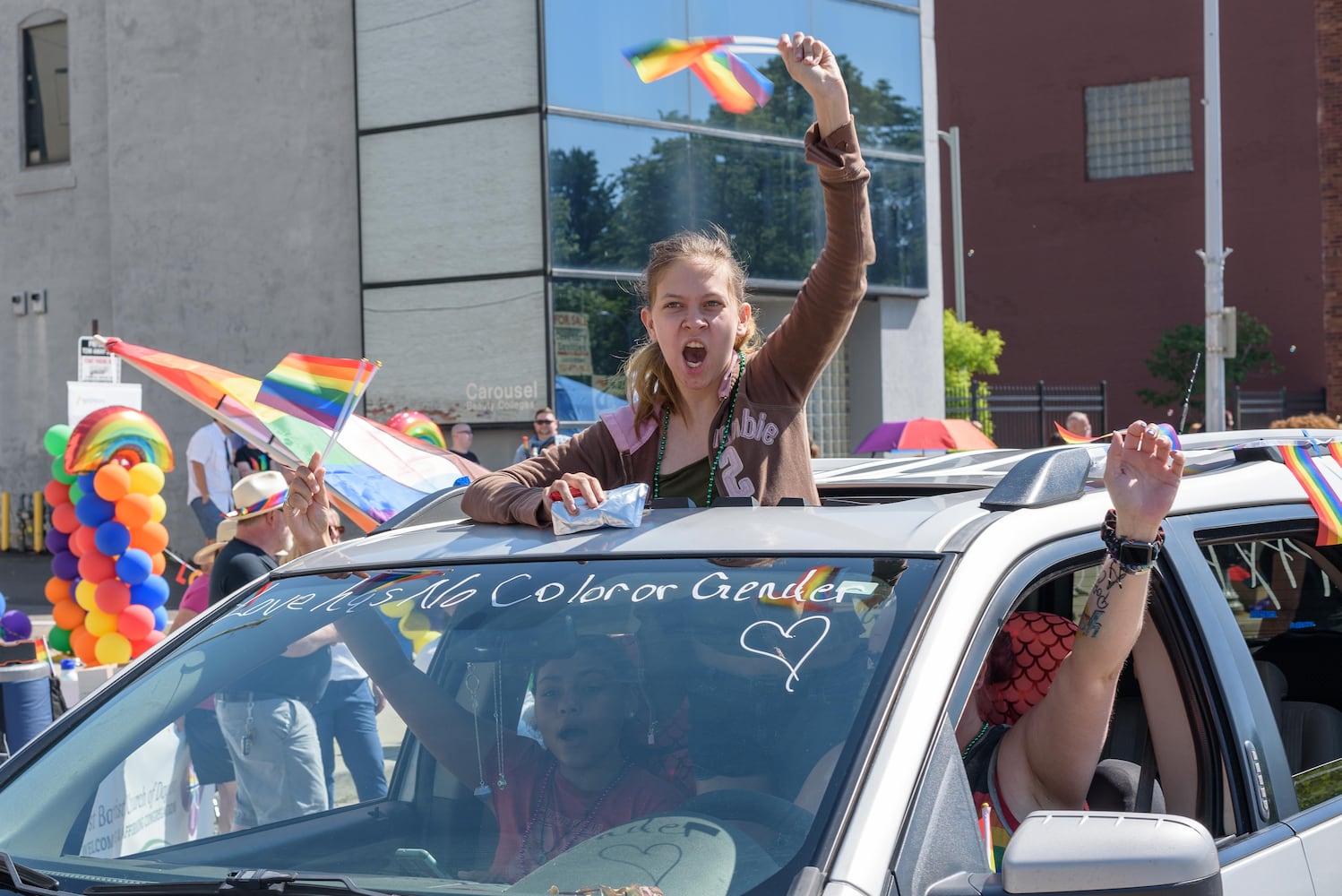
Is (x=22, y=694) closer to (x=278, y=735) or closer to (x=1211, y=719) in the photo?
(x=278, y=735)

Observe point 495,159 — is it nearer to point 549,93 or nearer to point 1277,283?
point 549,93

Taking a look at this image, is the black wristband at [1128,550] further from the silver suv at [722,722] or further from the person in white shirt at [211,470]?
the person in white shirt at [211,470]

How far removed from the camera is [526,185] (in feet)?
52.4

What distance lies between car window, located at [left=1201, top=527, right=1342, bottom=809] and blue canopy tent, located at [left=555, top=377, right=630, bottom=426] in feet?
38.6

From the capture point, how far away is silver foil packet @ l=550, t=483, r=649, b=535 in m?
2.67

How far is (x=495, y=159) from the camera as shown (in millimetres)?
16109

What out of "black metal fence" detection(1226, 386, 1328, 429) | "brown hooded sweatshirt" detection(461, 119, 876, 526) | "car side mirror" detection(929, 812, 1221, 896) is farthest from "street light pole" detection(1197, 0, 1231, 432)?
"car side mirror" detection(929, 812, 1221, 896)

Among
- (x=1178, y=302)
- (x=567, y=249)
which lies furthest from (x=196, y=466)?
(x=1178, y=302)

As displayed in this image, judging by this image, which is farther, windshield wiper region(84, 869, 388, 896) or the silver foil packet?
the silver foil packet

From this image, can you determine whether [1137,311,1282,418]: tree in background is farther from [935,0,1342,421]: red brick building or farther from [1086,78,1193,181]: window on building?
[1086,78,1193,181]: window on building

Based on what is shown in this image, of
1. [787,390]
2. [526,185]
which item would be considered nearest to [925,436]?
[526,185]

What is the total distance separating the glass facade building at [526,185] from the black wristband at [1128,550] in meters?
13.1

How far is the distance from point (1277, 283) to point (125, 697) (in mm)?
33709

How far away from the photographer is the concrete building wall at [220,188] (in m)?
17.3
